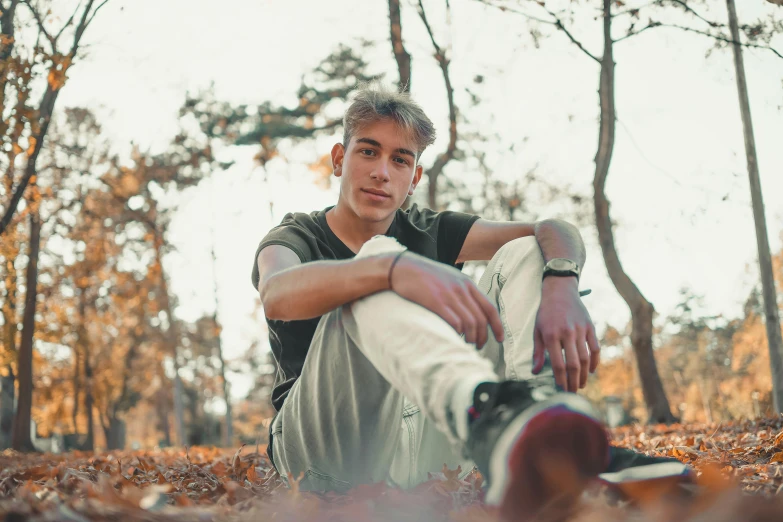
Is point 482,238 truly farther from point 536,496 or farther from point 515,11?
point 515,11

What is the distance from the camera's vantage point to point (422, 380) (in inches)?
52.7

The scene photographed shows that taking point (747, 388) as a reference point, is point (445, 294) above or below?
above

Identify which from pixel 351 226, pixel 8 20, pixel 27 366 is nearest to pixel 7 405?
pixel 27 366

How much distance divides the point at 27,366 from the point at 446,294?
9.93 m

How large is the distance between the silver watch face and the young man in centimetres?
1

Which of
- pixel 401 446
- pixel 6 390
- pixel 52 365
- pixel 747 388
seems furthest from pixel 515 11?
pixel 747 388

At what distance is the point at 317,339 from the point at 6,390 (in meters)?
11.3

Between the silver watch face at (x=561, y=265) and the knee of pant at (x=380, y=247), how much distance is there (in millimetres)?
491

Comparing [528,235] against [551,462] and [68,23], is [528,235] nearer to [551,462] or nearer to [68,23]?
[551,462]

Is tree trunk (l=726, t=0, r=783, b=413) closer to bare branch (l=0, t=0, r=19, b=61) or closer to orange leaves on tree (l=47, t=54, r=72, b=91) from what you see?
orange leaves on tree (l=47, t=54, r=72, b=91)

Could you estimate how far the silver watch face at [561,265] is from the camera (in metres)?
1.84

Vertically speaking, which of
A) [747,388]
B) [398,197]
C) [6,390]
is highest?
[398,197]

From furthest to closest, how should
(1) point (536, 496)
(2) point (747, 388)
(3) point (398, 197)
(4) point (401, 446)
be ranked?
(2) point (747, 388), (3) point (398, 197), (4) point (401, 446), (1) point (536, 496)

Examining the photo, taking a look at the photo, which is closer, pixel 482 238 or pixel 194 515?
pixel 194 515
